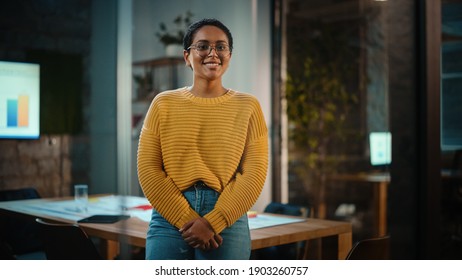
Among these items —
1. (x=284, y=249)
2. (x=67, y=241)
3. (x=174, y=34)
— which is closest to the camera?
(x=67, y=241)

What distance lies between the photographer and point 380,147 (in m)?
4.17

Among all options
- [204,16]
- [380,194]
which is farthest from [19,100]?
[380,194]

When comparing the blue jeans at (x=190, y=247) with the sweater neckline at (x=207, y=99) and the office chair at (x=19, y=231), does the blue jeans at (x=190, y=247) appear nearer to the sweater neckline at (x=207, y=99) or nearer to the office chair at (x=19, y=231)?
the sweater neckline at (x=207, y=99)

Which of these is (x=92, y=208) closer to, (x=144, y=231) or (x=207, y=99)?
(x=144, y=231)

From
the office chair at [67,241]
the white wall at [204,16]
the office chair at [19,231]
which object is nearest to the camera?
the office chair at [67,241]

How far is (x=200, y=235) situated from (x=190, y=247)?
87mm

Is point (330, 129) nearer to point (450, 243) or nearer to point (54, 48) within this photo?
point (450, 243)

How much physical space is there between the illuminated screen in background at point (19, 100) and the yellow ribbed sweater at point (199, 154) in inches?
26.6

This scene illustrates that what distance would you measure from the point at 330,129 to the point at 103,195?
97.5 inches

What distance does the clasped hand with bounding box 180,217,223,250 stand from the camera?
233cm

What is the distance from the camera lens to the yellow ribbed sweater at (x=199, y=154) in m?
2.35

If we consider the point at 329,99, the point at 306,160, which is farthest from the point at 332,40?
the point at 306,160

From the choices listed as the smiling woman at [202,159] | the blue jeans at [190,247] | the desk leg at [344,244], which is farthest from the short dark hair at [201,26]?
the desk leg at [344,244]
